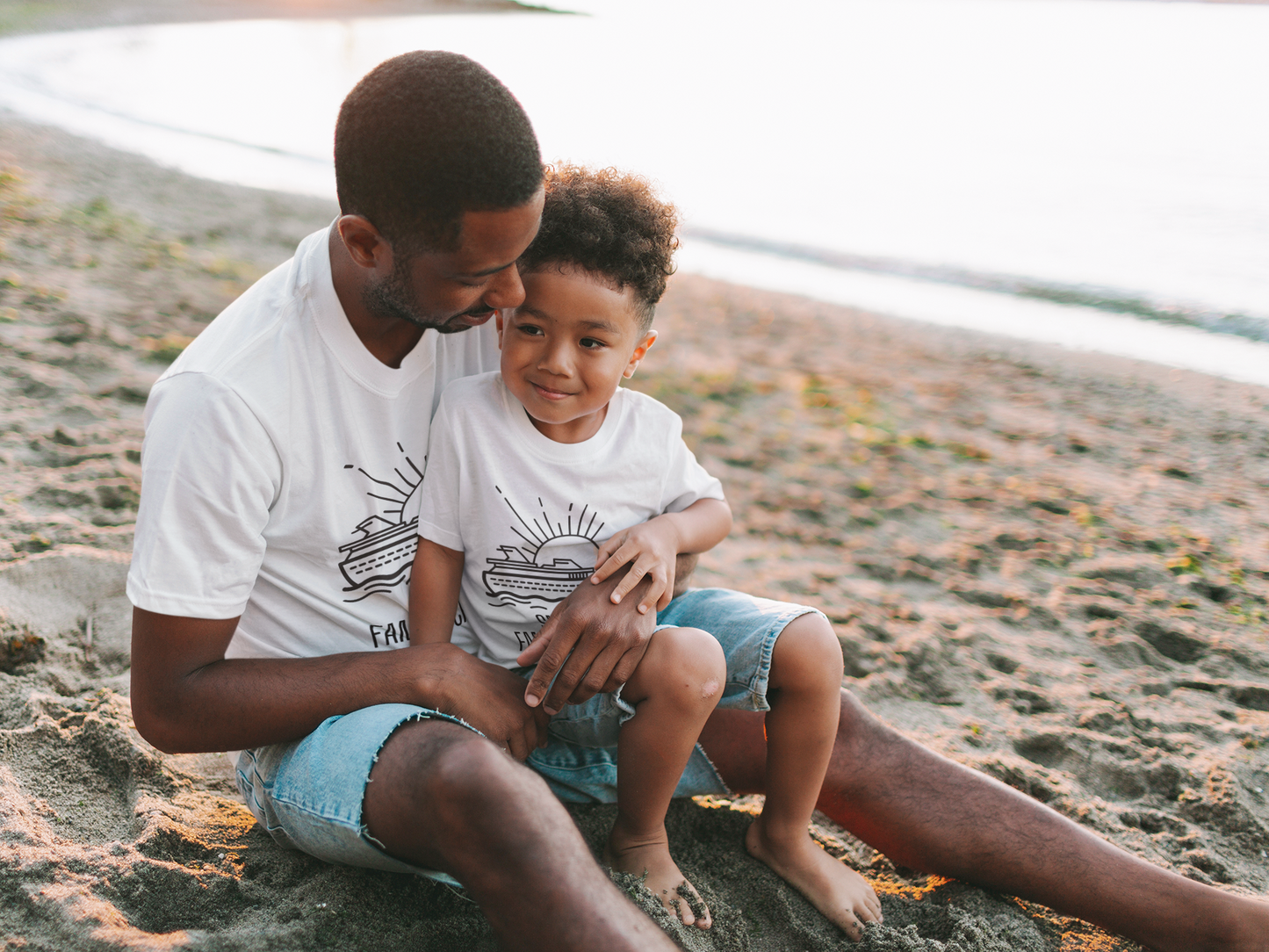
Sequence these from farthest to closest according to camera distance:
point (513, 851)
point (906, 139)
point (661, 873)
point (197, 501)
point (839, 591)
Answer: point (906, 139)
point (839, 591)
point (661, 873)
point (197, 501)
point (513, 851)

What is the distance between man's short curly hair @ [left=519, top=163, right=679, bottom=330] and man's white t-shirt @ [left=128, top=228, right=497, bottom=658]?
0.37 meters

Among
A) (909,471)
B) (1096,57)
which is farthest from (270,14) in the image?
(909,471)

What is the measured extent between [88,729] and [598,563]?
4.28 ft

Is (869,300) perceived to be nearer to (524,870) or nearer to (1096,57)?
(524,870)

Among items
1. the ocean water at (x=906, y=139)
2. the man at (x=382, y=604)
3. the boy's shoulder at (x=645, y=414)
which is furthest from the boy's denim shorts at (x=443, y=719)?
the ocean water at (x=906, y=139)

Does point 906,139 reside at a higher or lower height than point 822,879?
higher

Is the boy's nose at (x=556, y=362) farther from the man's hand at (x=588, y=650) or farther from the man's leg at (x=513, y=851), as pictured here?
the man's leg at (x=513, y=851)

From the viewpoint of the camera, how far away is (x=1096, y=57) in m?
23.8

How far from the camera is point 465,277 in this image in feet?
5.91

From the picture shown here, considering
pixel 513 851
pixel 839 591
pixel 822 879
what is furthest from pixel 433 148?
pixel 839 591

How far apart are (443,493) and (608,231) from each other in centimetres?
68

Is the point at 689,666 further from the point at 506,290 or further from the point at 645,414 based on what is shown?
the point at 506,290

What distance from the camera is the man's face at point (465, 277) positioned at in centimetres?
176

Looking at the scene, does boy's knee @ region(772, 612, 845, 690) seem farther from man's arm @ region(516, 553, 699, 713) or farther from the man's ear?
the man's ear
